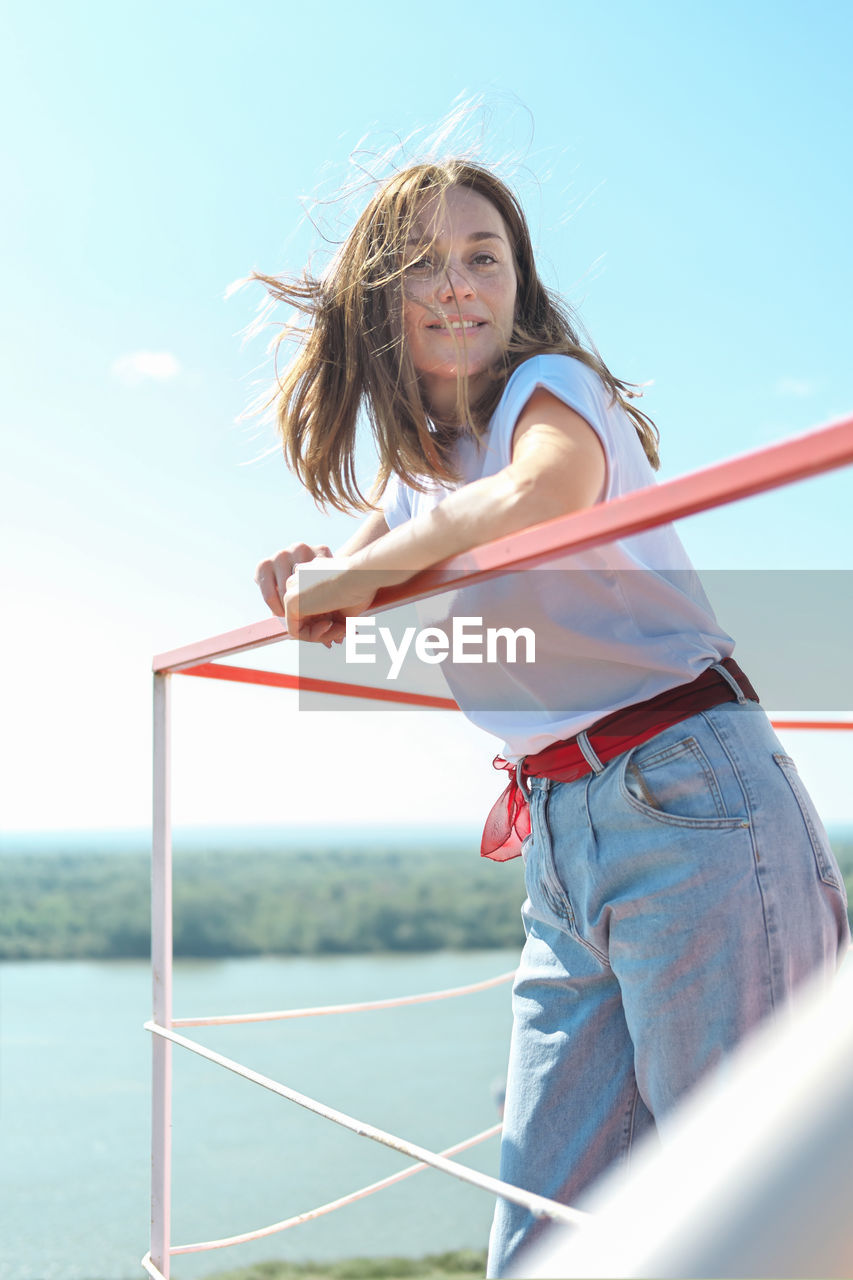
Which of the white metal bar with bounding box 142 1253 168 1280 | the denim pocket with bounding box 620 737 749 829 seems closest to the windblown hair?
the denim pocket with bounding box 620 737 749 829

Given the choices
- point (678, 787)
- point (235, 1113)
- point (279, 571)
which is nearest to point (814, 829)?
point (678, 787)

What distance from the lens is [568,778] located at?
2.56 ft

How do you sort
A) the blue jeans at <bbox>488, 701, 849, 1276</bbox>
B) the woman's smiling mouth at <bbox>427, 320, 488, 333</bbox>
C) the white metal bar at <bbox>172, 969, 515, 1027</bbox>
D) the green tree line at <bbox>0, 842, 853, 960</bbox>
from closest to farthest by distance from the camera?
the blue jeans at <bbox>488, 701, 849, 1276</bbox> < the woman's smiling mouth at <bbox>427, 320, 488, 333</bbox> < the white metal bar at <bbox>172, 969, 515, 1027</bbox> < the green tree line at <bbox>0, 842, 853, 960</bbox>

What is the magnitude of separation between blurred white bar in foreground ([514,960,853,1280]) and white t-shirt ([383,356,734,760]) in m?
0.52

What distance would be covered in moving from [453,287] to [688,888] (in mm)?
566

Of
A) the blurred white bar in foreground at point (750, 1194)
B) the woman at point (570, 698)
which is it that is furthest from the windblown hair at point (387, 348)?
the blurred white bar in foreground at point (750, 1194)

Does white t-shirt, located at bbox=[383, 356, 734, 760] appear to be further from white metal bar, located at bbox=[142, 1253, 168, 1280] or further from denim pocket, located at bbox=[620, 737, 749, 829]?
white metal bar, located at bbox=[142, 1253, 168, 1280]

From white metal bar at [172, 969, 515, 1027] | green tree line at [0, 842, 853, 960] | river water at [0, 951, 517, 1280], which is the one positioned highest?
white metal bar at [172, 969, 515, 1027]

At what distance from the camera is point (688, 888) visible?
0.69 metres

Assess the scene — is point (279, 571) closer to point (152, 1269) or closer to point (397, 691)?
point (397, 691)

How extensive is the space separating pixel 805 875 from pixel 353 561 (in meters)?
0.41

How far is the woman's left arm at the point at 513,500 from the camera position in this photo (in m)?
0.70

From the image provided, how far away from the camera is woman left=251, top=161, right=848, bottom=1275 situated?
2.28ft

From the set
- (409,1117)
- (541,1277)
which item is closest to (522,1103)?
(541,1277)
